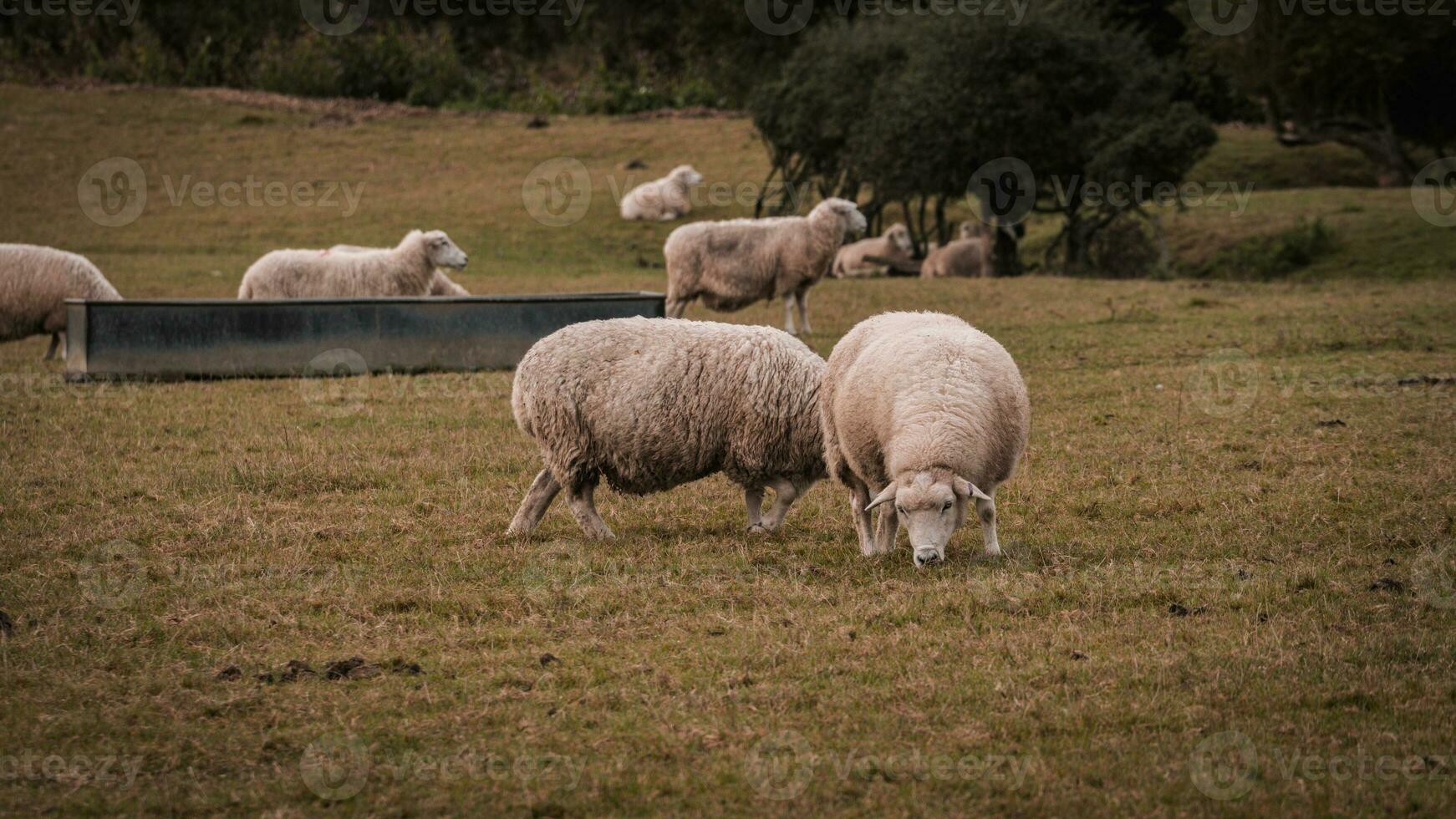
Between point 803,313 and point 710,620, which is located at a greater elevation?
point 710,620

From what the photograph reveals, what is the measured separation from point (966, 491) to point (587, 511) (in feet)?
7.66

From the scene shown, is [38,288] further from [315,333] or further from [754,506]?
[754,506]

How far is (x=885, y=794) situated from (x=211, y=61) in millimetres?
52026

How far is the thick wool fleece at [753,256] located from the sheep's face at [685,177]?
50.2 feet

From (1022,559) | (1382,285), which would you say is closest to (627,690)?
(1022,559)

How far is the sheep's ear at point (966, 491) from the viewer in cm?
699

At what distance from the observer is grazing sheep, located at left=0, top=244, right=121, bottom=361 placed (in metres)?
Result: 15.3

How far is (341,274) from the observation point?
17203 mm

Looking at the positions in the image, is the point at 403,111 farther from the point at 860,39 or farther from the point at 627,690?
the point at 627,690

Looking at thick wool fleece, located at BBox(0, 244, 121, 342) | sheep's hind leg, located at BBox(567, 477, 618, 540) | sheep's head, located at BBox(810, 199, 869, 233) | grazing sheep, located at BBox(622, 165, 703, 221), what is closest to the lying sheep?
thick wool fleece, located at BBox(0, 244, 121, 342)

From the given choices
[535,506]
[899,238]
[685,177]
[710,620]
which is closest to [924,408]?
[710,620]

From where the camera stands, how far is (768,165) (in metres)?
36.6

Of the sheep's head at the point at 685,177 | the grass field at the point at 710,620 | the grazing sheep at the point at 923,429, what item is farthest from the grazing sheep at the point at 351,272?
the sheep's head at the point at 685,177

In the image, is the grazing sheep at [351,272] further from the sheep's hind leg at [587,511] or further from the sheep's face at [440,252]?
the sheep's hind leg at [587,511]
